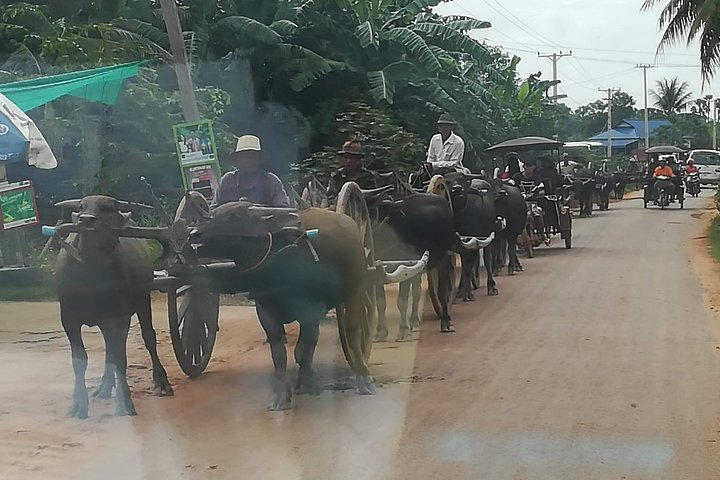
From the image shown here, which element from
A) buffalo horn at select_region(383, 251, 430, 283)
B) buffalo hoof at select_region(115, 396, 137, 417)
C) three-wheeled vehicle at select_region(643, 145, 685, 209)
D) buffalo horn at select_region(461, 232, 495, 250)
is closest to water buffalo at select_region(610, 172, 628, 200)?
three-wheeled vehicle at select_region(643, 145, 685, 209)

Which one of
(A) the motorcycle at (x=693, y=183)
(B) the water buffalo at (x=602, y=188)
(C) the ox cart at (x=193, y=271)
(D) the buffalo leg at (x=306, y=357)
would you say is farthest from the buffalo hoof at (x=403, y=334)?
(A) the motorcycle at (x=693, y=183)

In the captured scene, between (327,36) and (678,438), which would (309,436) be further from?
(327,36)

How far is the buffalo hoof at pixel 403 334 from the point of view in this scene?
10.3 meters

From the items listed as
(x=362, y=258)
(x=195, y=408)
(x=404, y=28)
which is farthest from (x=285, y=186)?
(x=404, y=28)

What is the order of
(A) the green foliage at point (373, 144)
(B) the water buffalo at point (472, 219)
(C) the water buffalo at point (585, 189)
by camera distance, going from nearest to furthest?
1. (B) the water buffalo at point (472, 219)
2. (A) the green foliage at point (373, 144)
3. (C) the water buffalo at point (585, 189)

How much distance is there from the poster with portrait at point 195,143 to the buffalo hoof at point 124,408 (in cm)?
510

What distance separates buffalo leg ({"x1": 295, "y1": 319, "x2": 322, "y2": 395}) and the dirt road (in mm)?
183

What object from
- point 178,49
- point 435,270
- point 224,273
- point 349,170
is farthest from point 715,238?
point 224,273

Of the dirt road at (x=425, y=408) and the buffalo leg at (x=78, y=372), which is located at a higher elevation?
the buffalo leg at (x=78, y=372)

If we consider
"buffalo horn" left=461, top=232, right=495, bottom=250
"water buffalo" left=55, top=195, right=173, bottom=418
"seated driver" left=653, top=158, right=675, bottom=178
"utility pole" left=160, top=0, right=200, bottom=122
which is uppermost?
"utility pole" left=160, top=0, right=200, bottom=122

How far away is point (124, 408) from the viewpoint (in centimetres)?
724

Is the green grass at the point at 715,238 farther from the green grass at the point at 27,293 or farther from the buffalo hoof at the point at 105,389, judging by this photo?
the buffalo hoof at the point at 105,389

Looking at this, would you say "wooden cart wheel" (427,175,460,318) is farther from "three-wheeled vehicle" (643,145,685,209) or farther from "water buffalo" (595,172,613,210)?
"three-wheeled vehicle" (643,145,685,209)

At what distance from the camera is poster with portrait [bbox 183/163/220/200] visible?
12023mm
